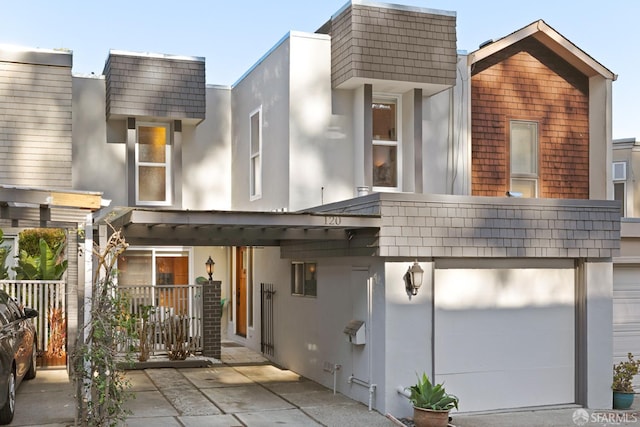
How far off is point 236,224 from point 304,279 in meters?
4.24

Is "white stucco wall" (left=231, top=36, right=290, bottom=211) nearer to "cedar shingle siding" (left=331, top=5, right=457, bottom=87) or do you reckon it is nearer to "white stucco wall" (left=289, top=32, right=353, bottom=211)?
"white stucco wall" (left=289, top=32, right=353, bottom=211)

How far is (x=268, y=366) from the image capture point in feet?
48.3

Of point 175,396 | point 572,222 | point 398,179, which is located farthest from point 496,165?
point 175,396

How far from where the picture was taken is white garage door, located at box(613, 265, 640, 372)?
40.7 feet

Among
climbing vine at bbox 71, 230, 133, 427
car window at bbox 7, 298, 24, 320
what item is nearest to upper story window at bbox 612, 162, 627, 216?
car window at bbox 7, 298, 24, 320

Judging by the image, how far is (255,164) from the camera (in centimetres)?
1507

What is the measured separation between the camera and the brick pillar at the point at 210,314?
1502cm

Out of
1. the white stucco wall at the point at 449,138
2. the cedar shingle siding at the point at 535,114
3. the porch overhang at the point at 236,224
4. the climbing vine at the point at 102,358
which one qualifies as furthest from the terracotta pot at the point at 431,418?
the cedar shingle siding at the point at 535,114

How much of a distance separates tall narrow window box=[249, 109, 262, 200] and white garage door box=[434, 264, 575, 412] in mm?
5164

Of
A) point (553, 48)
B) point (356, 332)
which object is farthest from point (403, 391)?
point (553, 48)

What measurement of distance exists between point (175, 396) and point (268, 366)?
344 cm

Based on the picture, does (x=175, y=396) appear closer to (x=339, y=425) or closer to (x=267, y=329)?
(x=339, y=425)

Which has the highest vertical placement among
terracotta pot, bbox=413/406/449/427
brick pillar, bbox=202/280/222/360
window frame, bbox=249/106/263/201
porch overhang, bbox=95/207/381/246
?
window frame, bbox=249/106/263/201

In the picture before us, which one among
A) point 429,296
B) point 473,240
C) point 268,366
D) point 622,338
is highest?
point 473,240
